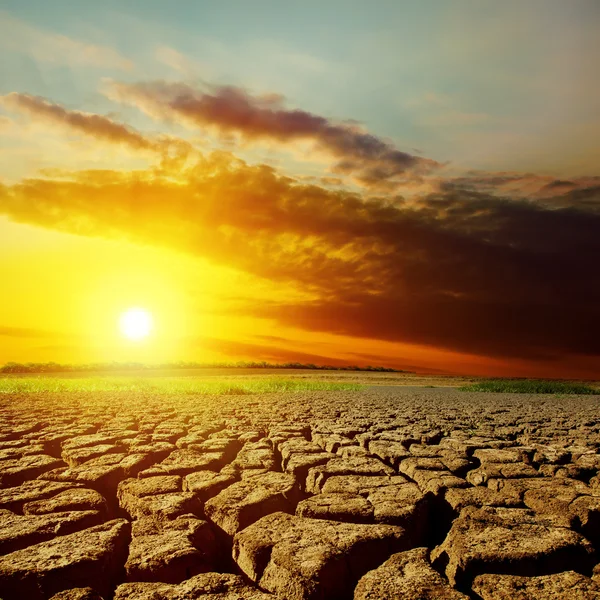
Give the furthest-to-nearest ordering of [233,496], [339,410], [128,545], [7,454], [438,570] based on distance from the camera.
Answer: [339,410]
[7,454]
[233,496]
[128,545]
[438,570]

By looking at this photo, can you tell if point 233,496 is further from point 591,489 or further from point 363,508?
point 591,489

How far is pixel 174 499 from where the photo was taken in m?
3.01

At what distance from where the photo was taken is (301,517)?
8.45ft

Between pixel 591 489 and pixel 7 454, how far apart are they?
4.48 metres

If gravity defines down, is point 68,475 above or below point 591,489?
below

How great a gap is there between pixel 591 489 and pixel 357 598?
6.46 ft

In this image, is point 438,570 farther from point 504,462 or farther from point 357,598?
point 504,462

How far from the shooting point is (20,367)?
31.6 m

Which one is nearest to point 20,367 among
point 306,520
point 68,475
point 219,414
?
point 219,414

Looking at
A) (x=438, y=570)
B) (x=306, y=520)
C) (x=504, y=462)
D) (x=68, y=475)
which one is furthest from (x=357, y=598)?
(x=68, y=475)

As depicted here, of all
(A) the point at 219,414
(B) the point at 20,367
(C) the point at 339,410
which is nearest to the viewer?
(A) the point at 219,414

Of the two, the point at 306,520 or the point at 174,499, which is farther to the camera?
the point at 174,499

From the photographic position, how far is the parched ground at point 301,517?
78.7 inches

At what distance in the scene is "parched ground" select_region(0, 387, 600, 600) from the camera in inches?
78.7
